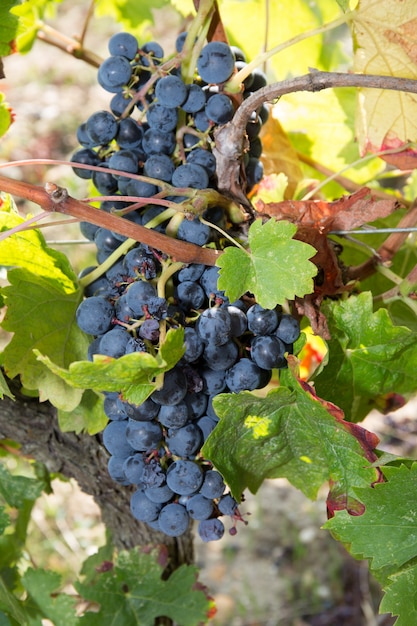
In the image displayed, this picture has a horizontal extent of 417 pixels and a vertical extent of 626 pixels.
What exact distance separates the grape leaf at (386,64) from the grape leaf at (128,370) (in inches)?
20.4

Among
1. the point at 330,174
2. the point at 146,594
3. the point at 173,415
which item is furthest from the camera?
the point at 330,174

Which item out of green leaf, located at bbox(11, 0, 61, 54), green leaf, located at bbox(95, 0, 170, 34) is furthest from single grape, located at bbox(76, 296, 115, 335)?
green leaf, located at bbox(95, 0, 170, 34)

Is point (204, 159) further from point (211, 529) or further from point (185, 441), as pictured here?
point (211, 529)

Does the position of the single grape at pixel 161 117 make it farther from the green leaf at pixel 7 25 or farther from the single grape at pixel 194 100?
the green leaf at pixel 7 25

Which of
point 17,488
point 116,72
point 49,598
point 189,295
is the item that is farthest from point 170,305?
point 49,598

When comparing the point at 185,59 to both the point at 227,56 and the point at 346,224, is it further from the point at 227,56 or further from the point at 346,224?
the point at 346,224

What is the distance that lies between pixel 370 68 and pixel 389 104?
0.06 metres

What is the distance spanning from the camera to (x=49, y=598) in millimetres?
1256

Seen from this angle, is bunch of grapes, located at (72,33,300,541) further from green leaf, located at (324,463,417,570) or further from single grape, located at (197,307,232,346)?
green leaf, located at (324,463,417,570)

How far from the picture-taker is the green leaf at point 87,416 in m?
0.98

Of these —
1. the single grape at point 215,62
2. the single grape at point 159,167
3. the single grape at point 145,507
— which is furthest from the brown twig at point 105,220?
the single grape at point 145,507

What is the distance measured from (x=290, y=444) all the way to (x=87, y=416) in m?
0.32

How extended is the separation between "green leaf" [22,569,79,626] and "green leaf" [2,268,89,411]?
0.51 meters

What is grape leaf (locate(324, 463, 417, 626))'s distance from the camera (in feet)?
2.63
